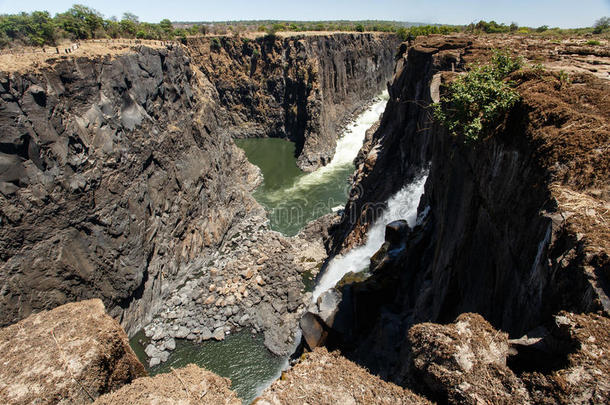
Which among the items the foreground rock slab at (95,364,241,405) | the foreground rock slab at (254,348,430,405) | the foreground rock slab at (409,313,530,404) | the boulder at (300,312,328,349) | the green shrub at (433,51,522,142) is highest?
the green shrub at (433,51,522,142)

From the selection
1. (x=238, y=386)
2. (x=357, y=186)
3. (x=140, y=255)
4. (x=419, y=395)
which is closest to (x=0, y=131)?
(x=140, y=255)

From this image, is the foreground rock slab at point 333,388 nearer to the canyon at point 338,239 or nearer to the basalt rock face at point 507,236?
the canyon at point 338,239

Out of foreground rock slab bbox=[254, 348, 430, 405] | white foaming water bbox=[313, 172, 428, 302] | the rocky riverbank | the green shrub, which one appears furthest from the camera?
white foaming water bbox=[313, 172, 428, 302]

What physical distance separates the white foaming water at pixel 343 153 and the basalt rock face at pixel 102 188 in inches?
429

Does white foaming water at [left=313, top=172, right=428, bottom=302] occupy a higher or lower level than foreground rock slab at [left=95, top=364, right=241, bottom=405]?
lower

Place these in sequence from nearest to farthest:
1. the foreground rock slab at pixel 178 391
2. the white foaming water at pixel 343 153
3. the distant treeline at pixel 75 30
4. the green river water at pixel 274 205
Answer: the foreground rock slab at pixel 178 391
the green river water at pixel 274 205
the distant treeline at pixel 75 30
the white foaming water at pixel 343 153

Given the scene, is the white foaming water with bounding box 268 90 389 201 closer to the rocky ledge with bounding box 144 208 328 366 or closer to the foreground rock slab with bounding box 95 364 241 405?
the rocky ledge with bounding box 144 208 328 366

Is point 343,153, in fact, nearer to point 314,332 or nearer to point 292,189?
point 292,189

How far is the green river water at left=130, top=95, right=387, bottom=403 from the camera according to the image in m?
18.7

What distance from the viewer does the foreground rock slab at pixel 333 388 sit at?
5137mm

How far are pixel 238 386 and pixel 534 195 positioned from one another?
678 inches

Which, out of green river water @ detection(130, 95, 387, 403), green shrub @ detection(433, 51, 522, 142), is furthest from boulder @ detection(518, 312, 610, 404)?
green river water @ detection(130, 95, 387, 403)

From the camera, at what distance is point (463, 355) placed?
5359 mm

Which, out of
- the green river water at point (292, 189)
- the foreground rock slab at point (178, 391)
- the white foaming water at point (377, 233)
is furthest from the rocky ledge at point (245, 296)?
the foreground rock slab at point (178, 391)
